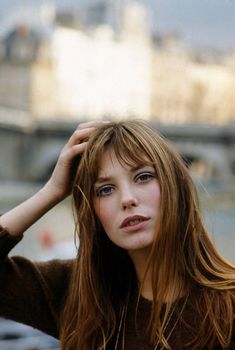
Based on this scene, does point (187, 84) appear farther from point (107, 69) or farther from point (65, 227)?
point (65, 227)

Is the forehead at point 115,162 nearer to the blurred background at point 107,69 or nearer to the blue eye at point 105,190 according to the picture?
the blue eye at point 105,190

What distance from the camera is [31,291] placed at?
0.85m

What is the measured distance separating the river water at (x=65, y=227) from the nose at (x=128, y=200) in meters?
0.10

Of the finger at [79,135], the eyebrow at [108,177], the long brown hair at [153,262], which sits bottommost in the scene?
the long brown hair at [153,262]

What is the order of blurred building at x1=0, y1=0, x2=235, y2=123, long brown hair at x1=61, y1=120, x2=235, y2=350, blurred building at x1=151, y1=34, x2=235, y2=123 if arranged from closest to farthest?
long brown hair at x1=61, y1=120, x2=235, y2=350 → blurred building at x1=0, y1=0, x2=235, y2=123 → blurred building at x1=151, y1=34, x2=235, y2=123

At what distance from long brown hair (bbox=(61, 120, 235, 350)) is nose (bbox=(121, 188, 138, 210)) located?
0.9 inches

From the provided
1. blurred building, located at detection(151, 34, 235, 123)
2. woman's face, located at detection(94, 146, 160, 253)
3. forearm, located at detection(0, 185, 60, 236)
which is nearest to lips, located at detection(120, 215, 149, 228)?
woman's face, located at detection(94, 146, 160, 253)

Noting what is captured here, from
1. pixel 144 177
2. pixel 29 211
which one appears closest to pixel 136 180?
pixel 144 177

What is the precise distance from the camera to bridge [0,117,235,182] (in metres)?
15.8

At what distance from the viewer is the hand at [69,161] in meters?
0.81

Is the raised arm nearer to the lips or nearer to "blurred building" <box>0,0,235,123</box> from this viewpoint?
the lips

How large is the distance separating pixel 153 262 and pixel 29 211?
0.47ft

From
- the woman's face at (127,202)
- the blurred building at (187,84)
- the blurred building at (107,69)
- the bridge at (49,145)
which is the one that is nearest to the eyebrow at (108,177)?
the woman's face at (127,202)

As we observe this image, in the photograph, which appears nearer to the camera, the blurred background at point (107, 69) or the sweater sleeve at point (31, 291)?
the sweater sleeve at point (31, 291)
